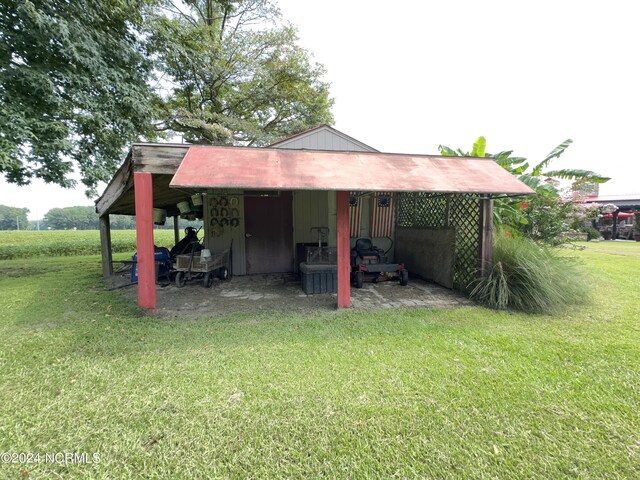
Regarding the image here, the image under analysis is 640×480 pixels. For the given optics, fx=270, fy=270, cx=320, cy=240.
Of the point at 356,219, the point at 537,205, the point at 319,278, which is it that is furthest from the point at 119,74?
the point at 537,205

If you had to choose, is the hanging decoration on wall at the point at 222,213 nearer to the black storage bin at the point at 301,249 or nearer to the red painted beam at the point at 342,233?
the black storage bin at the point at 301,249

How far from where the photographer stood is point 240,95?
575 inches

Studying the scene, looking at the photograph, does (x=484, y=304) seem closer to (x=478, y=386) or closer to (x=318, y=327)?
(x=478, y=386)

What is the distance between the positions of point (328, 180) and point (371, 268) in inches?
110

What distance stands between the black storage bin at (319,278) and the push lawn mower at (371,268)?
74cm

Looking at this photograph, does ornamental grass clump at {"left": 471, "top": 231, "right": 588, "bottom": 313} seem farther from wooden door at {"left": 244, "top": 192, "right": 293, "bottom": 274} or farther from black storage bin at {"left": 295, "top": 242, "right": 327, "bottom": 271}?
wooden door at {"left": 244, "top": 192, "right": 293, "bottom": 274}

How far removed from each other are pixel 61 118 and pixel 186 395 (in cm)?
955

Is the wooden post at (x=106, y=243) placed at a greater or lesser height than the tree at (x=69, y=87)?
lesser

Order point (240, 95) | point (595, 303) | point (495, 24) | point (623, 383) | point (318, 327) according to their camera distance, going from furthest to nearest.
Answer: point (240, 95)
point (495, 24)
point (595, 303)
point (318, 327)
point (623, 383)

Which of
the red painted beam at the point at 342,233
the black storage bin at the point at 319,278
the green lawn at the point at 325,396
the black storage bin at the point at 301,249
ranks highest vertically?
the red painted beam at the point at 342,233

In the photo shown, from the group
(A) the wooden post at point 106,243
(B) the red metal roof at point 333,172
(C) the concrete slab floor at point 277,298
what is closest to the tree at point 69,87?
(A) the wooden post at point 106,243

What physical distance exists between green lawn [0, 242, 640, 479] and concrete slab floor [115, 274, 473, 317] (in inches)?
22.9

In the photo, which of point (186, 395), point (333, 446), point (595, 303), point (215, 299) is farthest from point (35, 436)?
point (595, 303)

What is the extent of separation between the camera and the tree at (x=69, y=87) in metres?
6.73
